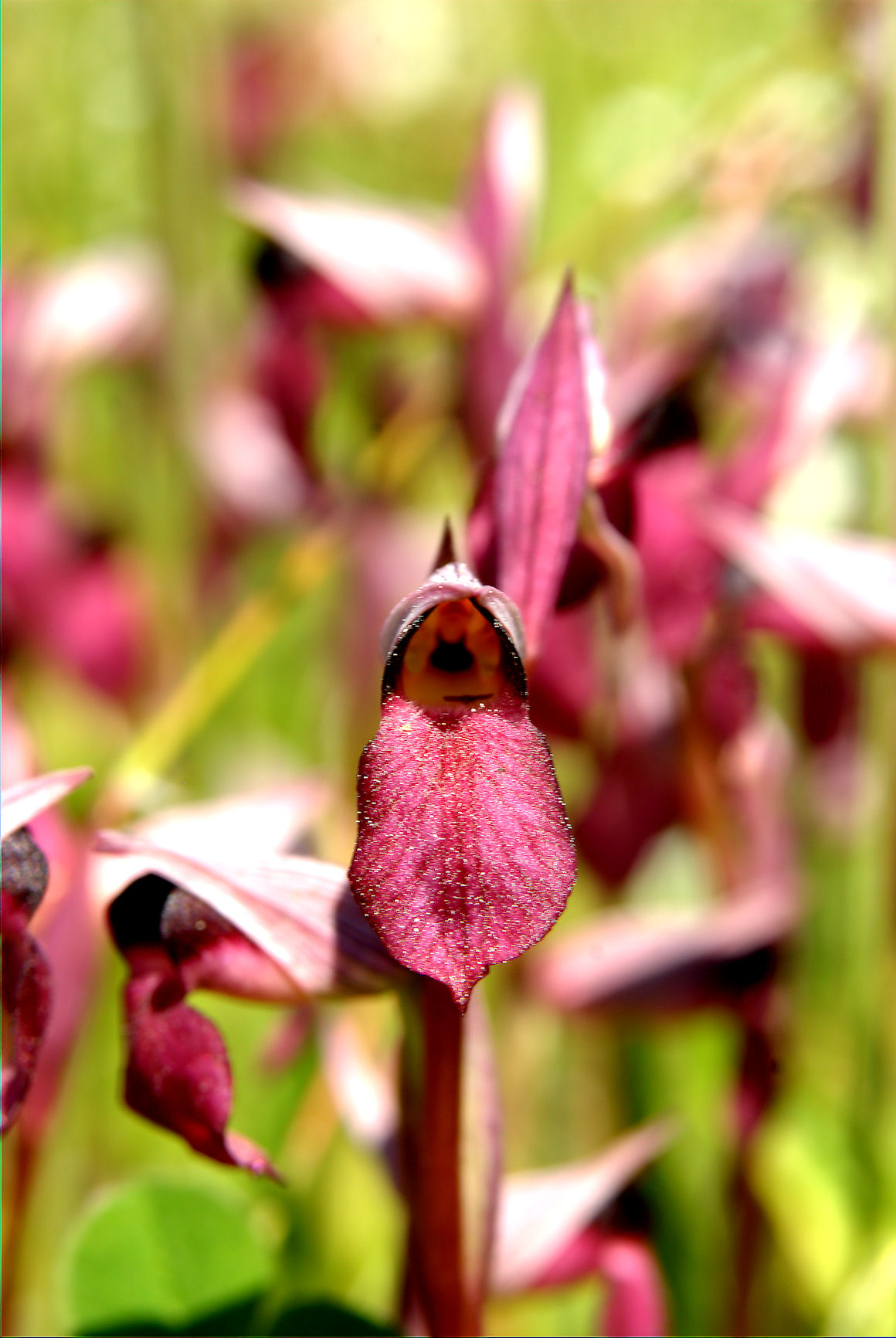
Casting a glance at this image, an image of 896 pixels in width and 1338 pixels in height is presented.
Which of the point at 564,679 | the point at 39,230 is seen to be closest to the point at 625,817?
the point at 564,679

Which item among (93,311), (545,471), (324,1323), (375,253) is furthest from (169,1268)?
(93,311)

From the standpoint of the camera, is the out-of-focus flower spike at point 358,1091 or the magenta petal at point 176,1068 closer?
the magenta petal at point 176,1068

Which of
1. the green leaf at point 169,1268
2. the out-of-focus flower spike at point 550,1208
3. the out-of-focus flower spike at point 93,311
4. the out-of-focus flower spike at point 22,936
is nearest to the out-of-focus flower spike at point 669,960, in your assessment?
the out-of-focus flower spike at point 550,1208

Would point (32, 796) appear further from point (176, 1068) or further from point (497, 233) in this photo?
point (497, 233)

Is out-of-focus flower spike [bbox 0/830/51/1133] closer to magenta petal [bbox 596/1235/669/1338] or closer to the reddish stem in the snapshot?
the reddish stem

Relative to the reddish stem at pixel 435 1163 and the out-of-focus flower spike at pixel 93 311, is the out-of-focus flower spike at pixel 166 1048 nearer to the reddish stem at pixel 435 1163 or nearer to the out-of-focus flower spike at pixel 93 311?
the reddish stem at pixel 435 1163

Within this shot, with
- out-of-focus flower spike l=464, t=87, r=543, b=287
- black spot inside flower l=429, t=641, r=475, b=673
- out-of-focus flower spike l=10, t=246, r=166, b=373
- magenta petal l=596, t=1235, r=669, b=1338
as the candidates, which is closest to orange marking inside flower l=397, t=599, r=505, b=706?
black spot inside flower l=429, t=641, r=475, b=673
